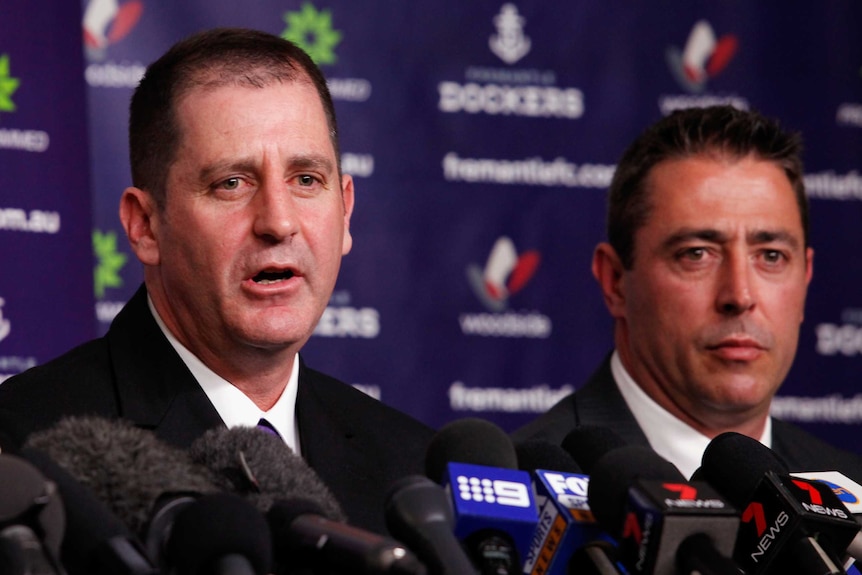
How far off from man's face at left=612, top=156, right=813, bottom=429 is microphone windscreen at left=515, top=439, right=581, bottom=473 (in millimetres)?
1467

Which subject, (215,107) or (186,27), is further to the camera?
(186,27)

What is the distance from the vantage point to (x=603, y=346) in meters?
4.81

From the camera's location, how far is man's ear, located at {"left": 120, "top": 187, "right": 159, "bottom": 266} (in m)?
2.63

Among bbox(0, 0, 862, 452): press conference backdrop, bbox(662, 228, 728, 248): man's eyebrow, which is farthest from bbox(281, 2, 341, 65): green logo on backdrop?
bbox(662, 228, 728, 248): man's eyebrow

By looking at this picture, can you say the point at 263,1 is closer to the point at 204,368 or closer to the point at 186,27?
the point at 186,27

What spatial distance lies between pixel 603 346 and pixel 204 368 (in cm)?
246

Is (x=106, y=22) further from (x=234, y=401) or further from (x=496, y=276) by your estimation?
(x=234, y=401)

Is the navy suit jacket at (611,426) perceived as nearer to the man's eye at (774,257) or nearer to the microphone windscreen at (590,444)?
the man's eye at (774,257)

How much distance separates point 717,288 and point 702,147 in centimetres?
40

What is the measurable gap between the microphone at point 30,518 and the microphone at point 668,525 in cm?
63

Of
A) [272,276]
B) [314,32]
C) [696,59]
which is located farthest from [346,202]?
[696,59]

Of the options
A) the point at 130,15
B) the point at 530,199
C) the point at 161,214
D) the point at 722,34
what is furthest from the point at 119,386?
the point at 722,34

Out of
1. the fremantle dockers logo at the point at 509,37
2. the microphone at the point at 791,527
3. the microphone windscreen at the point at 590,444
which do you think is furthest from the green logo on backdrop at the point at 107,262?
the microphone at the point at 791,527

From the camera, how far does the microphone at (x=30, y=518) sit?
1178mm
